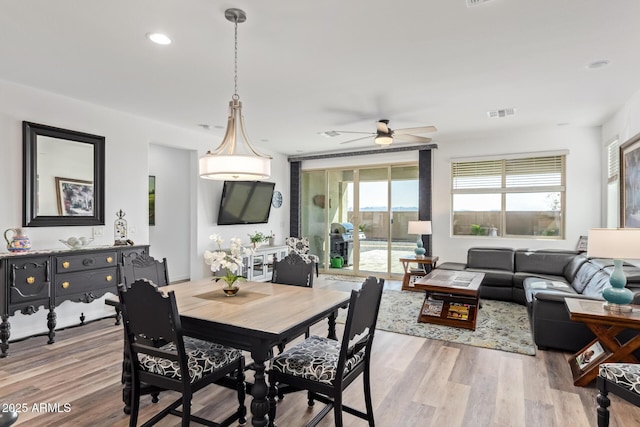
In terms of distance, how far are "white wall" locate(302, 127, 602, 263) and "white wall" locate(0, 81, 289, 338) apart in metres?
3.50

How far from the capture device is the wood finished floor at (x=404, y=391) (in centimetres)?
230

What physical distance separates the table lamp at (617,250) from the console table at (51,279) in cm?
370

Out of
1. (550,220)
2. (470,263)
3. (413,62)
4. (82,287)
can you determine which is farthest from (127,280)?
(550,220)

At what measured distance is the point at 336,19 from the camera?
2.50 meters

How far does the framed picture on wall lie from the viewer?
151 inches

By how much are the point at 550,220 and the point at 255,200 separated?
5173 millimetres

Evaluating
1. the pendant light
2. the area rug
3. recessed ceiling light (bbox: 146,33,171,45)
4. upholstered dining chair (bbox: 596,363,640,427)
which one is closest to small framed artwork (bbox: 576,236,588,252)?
the area rug

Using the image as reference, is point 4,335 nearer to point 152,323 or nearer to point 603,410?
point 152,323

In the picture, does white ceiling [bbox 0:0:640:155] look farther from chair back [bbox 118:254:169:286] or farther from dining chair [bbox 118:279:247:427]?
dining chair [bbox 118:279:247:427]

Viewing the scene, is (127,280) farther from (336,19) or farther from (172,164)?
(172,164)

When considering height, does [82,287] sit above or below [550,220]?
below

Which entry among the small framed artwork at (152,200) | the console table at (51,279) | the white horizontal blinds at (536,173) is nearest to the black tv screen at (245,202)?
the small framed artwork at (152,200)

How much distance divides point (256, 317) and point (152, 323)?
0.54 m

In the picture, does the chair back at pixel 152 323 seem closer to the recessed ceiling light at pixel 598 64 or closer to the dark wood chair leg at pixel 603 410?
the dark wood chair leg at pixel 603 410
